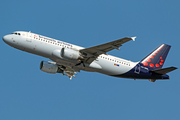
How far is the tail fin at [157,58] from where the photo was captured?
4354 cm

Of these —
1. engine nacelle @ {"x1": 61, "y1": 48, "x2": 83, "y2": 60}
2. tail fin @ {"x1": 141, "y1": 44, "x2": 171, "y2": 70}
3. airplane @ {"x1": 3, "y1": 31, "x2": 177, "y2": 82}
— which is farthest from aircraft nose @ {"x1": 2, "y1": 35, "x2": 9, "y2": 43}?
tail fin @ {"x1": 141, "y1": 44, "x2": 171, "y2": 70}

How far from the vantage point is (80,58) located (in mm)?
36625

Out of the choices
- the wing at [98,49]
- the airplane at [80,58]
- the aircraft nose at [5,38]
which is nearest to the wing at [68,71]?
the airplane at [80,58]

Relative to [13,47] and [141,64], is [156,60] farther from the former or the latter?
[13,47]

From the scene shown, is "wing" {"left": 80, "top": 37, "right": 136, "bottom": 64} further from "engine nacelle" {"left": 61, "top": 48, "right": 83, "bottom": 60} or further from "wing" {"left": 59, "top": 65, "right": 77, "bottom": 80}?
"wing" {"left": 59, "top": 65, "right": 77, "bottom": 80}

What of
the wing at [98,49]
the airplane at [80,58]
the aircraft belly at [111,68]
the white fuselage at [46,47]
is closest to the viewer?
the wing at [98,49]

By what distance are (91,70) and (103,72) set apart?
72.5 inches

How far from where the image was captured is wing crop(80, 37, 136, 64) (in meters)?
33.5

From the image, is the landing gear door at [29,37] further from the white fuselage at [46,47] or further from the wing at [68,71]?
the wing at [68,71]

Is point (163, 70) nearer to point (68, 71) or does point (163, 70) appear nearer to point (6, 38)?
point (68, 71)

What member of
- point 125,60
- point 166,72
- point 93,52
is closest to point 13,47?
point 93,52

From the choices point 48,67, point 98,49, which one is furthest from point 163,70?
point 48,67

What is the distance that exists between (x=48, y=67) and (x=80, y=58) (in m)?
7.45

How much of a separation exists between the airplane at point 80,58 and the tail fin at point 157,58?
511mm
